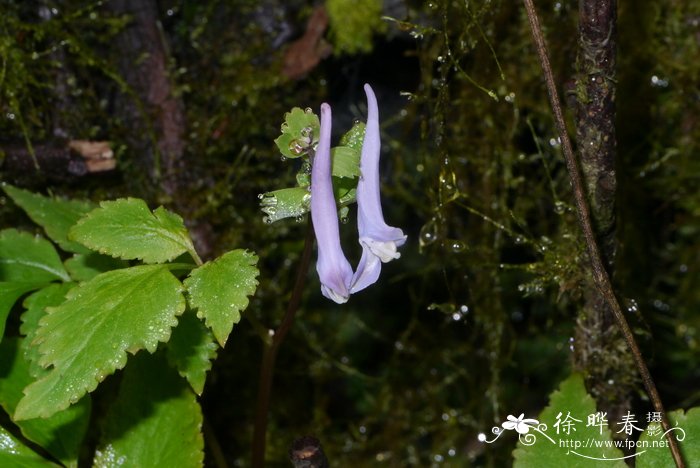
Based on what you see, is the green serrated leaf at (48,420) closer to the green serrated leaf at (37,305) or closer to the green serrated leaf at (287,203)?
the green serrated leaf at (37,305)

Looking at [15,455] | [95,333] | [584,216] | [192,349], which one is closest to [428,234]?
[584,216]

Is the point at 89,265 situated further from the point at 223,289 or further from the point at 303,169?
the point at 303,169

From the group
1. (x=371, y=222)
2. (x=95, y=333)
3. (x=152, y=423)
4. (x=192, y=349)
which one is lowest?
(x=152, y=423)

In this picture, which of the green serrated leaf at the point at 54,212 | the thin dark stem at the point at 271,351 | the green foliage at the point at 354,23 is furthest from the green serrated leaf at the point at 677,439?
the green foliage at the point at 354,23

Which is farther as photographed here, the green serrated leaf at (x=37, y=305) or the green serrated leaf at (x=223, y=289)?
the green serrated leaf at (x=37, y=305)

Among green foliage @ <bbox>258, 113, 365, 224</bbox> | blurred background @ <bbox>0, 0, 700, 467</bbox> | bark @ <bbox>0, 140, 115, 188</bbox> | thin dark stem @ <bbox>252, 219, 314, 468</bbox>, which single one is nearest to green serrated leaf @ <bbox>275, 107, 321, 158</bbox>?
green foliage @ <bbox>258, 113, 365, 224</bbox>
